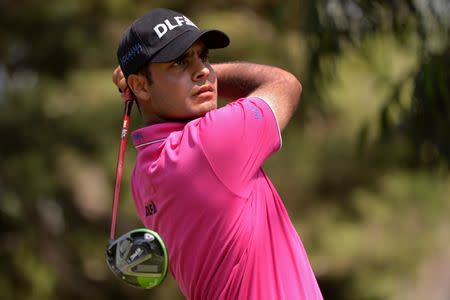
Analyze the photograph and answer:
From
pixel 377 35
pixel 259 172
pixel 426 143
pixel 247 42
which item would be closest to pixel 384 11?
pixel 377 35

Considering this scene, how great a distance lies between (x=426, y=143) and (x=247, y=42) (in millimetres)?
5163

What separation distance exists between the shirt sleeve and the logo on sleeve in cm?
26

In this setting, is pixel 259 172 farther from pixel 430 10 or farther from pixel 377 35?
pixel 377 35

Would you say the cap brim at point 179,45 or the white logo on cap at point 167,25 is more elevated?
the white logo on cap at point 167,25

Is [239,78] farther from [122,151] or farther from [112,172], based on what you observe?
[112,172]

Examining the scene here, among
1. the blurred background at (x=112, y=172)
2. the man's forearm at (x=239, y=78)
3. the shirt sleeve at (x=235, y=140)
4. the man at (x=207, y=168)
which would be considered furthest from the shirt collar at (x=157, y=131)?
the blurred background at (x=112, y=172)

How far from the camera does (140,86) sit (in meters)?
2.92

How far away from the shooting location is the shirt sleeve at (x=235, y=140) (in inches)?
107

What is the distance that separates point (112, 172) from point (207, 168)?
820cm

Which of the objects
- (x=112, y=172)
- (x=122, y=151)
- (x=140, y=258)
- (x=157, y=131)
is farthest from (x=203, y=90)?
(x=112, y=172)

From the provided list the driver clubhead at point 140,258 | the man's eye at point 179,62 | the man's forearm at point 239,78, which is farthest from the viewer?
the man's forearm at point 239,78

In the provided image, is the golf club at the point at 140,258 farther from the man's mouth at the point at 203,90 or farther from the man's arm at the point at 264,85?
the man's arm at the point at 264,85

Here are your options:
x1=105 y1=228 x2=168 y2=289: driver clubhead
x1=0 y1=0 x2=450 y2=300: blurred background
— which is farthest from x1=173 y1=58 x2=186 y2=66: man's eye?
x1=0 y1=0 x2=450 y2=300: blurred background

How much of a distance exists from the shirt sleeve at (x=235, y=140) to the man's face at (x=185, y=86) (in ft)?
0.37
